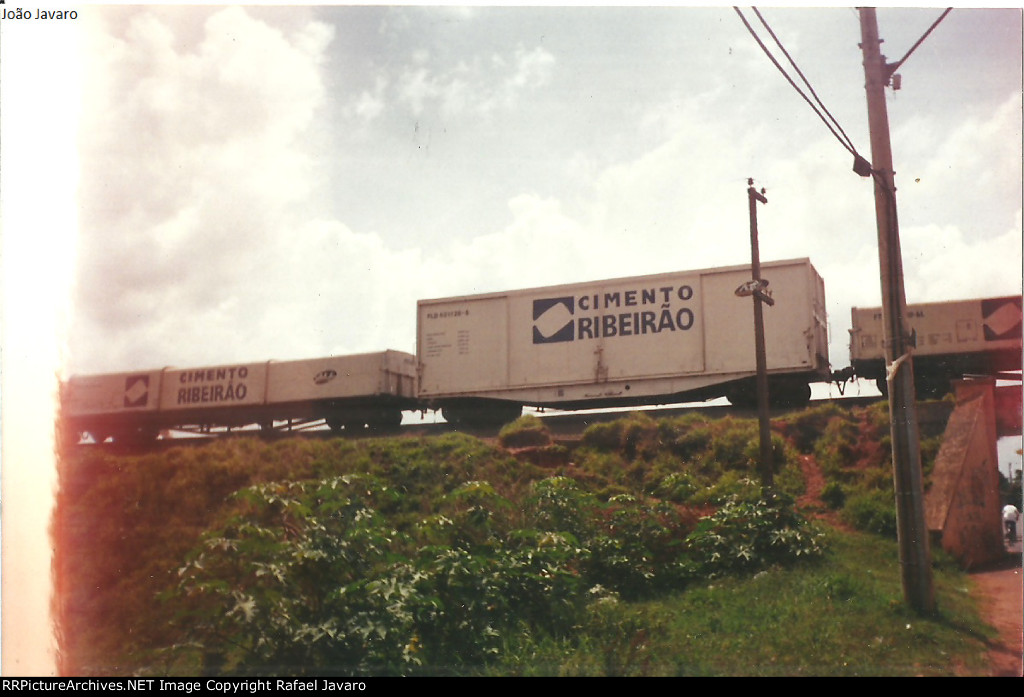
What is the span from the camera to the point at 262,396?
19188 mm

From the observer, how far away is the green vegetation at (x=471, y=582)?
6801 millimetres

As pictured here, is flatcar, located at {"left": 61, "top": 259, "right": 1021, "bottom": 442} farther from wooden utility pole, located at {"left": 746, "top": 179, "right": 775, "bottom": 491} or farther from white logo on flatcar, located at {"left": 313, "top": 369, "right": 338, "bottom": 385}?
wooden utility pole, located at {"left": 746, "top": 179, "right": 775, "bottom": 491}

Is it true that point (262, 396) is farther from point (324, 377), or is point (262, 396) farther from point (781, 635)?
point (781, 635)

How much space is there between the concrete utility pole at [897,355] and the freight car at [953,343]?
377 inches

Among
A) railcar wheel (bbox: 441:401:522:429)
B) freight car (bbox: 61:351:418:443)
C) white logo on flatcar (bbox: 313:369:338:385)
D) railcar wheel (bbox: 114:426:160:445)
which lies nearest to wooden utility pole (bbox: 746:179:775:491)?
railcar wheel (bbox: 441:401:522:429)

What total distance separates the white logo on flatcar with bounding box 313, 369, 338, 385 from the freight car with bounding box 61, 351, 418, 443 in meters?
0.03

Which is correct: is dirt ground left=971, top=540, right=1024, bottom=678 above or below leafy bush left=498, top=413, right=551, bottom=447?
below

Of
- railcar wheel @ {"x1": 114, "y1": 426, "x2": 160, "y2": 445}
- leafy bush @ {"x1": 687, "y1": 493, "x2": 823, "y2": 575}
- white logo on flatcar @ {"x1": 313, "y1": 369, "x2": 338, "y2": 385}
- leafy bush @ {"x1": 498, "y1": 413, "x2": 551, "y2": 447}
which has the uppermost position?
white logo on flatcar @ {"x1": 313, "y1": 369, "x2": 338, "y2": 385}

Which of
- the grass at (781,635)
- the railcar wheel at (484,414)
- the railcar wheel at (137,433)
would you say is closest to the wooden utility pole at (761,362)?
the grass at (781,635)

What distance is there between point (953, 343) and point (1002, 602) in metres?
10.0

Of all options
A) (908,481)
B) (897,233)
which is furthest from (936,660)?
(897,233)

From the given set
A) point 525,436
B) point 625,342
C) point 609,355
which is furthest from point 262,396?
point 625,342

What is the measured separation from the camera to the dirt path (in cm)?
676

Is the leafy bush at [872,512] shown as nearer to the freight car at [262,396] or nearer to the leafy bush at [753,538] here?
the leafy bush at [753,538]
